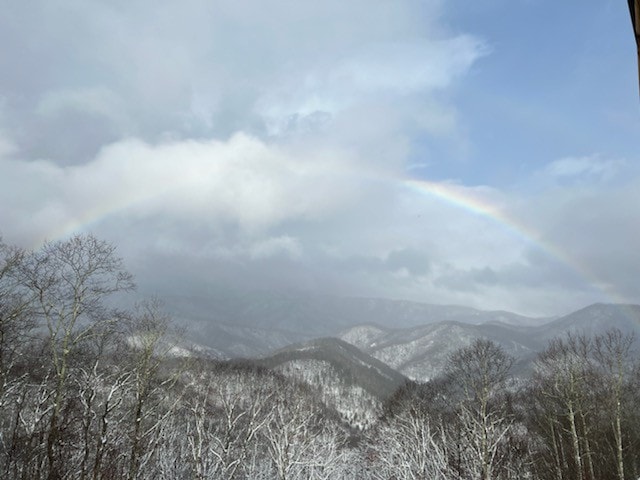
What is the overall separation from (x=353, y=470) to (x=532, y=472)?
146 ft

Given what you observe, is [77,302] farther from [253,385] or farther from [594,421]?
[253,385]

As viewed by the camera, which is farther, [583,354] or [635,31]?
[583,354]

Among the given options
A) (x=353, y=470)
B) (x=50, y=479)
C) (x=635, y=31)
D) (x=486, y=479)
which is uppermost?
(x=635, y=31)

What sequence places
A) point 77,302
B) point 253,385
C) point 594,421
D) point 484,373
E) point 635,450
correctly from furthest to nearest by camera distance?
point 253,385
point 594,421
point 635,450
point 484,373
point 77,302

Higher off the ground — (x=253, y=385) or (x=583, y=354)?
(x=583, y=354)

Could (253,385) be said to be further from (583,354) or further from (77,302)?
(77,302)

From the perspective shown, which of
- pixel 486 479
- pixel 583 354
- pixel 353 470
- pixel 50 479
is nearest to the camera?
pixel 50 479

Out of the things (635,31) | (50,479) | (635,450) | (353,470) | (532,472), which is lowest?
(353,470)

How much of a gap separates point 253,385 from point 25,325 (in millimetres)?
160893

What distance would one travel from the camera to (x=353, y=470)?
9031 cm

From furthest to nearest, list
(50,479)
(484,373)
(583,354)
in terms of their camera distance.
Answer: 1. (583,354)
2. (484,373)
3. (50,479)

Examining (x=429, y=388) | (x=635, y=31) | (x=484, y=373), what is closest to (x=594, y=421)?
(x=484, y=373)

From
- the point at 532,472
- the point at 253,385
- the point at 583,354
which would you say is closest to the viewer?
the point at 583,354

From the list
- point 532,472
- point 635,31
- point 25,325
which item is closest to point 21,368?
point 25,325
